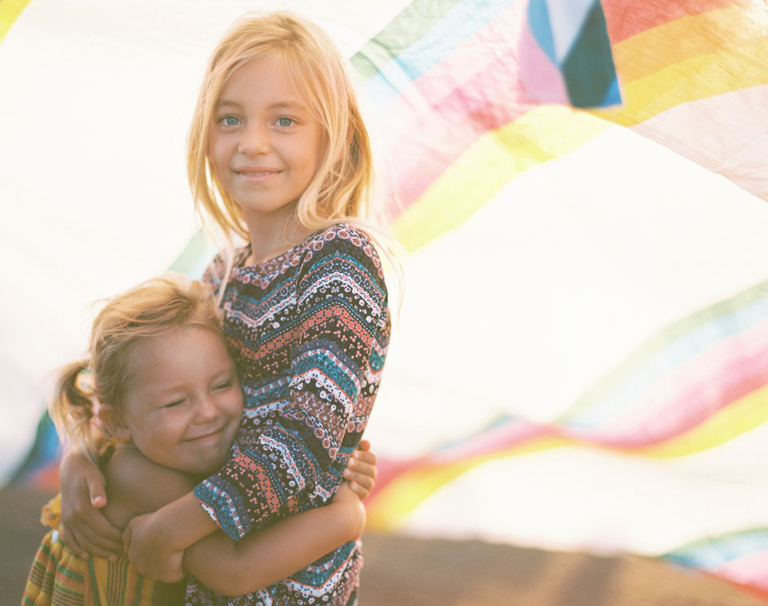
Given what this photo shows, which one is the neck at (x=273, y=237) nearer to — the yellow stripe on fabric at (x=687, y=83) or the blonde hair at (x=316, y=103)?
the blonde hair at (x=316, y=103)

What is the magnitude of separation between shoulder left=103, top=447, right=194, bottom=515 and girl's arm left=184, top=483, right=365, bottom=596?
5.0 inches

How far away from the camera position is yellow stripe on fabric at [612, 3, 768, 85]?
177cm

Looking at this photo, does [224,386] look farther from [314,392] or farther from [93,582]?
[93,582]

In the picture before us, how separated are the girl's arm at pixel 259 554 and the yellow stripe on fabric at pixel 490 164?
3.19 feet

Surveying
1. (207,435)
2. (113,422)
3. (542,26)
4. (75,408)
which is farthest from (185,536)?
(542,26)

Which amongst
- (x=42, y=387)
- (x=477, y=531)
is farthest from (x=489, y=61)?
(x=42, y=387)

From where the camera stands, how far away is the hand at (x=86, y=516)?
1396 mm

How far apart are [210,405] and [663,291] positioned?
1079mm

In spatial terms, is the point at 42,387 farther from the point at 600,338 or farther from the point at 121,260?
the point at 600,338

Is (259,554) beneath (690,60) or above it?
beneath

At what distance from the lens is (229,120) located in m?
1.48

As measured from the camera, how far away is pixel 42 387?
2332 mm

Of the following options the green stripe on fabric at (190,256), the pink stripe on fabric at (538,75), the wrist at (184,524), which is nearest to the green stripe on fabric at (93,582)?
the wrist at (184,524)

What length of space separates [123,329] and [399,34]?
0.92m
